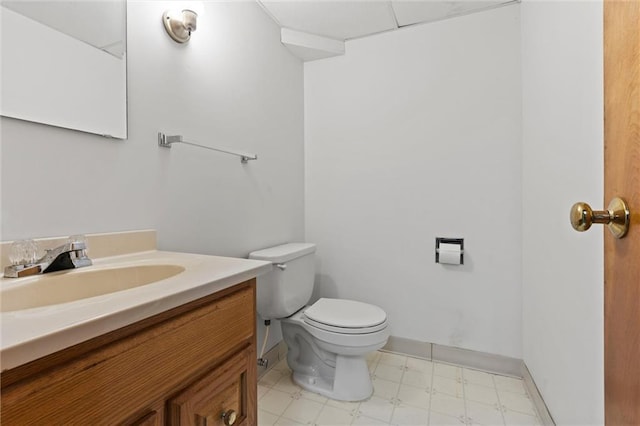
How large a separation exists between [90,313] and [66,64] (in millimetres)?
802

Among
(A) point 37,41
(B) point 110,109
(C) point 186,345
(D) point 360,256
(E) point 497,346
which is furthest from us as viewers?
(D) point 360,256

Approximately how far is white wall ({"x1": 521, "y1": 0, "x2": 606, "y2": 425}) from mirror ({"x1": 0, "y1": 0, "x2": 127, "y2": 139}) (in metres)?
1.47

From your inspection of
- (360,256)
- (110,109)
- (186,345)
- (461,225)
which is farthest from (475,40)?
(186,345)

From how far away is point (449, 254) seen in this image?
5.86 feet

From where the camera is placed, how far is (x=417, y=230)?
1908mm

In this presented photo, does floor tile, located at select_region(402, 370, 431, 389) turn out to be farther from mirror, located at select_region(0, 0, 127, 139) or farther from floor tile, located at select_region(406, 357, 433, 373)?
mirror, located at select_region(0, 0, 127, 139)

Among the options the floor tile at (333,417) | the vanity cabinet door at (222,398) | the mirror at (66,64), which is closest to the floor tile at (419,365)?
the floor tile at (333,417)

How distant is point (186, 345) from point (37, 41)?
89 cm

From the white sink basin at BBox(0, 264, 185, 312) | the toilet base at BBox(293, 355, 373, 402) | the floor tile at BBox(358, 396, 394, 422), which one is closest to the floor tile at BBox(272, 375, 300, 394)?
the toilet base at BBox(293, 355, 373, 402)

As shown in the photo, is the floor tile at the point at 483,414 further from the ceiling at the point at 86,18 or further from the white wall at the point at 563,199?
the ceiling at the point at 86,18

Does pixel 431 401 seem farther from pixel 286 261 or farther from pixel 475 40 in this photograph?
pixel 475 40

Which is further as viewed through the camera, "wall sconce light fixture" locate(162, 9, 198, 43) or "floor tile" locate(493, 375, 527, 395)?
"floor tile" locate(493, 375, 527, 395)

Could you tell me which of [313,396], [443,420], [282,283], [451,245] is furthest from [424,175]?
[313,396]

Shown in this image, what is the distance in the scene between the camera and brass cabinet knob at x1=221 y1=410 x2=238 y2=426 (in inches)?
28.5
